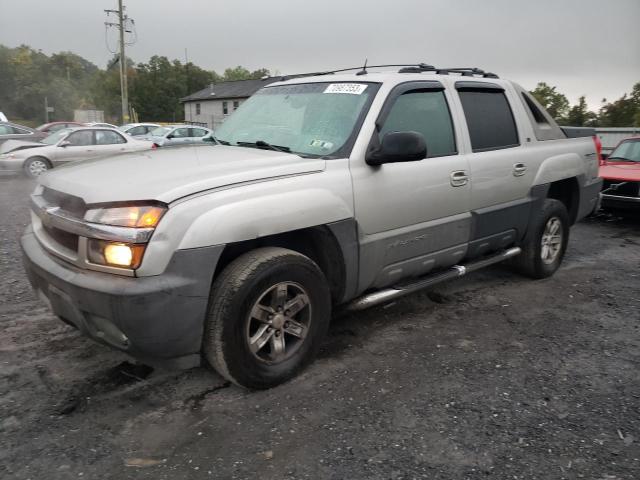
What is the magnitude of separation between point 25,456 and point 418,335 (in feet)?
8.50

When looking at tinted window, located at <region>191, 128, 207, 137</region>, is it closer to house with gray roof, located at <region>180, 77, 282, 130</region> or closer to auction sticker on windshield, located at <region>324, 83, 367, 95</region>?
auction sticker on windshield, located at <region>324, 83, 367, 95</region>

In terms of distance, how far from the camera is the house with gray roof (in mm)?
56812

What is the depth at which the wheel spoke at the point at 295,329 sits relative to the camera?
10.3 feet

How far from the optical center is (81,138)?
13508mm

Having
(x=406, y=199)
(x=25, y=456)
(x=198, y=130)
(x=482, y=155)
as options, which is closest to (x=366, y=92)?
(x=406, y=199)

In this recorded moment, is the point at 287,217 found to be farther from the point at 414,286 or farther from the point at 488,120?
the point at 488,120

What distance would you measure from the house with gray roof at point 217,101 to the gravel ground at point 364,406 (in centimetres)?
5198

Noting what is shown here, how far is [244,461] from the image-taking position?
2.48 m

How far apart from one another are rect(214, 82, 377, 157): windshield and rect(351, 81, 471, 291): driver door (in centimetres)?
20

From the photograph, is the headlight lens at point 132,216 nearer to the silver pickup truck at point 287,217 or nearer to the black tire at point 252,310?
the silver pickup truck at point 287,217

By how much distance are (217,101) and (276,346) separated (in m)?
60.8

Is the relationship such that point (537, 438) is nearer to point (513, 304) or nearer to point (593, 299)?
point (513, 304)

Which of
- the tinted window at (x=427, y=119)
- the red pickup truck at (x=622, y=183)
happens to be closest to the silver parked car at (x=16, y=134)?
the tinted window at (x=427, y=119)

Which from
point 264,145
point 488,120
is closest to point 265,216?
point 264,145
